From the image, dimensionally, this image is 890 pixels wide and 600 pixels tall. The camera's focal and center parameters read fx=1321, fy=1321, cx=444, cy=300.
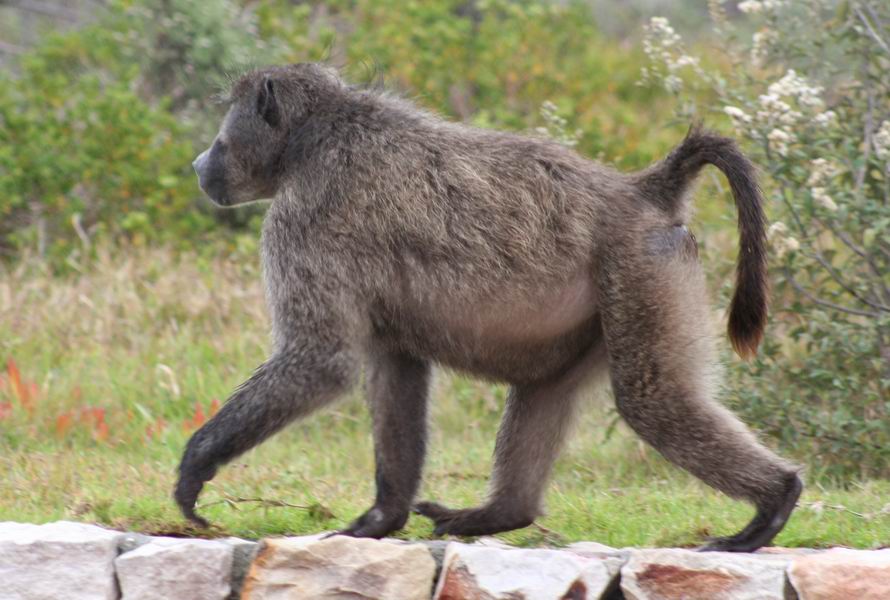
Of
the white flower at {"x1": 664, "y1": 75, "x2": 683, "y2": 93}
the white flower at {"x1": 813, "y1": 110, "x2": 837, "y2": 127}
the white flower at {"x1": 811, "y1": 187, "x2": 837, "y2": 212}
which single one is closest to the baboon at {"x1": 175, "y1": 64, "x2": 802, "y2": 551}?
the white flower at {"x1": 811, "y1": 187, "x2": 837, "y2": 212}

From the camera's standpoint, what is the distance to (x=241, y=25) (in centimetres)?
920

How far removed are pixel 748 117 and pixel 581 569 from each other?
2038 millimetres

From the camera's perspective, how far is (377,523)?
13.3 ft

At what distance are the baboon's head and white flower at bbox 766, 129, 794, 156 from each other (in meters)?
1.62

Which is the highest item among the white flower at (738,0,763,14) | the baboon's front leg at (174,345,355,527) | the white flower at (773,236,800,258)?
the white flower at (738,0,763,14)

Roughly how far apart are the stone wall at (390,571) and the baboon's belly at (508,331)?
1.88 feet

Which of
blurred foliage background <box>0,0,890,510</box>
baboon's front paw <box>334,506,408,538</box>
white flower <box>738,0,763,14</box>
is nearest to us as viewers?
baboon's front paw <box>334,506,408,538</box>

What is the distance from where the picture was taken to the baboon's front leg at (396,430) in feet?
13.4

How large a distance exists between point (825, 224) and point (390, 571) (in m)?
2.40

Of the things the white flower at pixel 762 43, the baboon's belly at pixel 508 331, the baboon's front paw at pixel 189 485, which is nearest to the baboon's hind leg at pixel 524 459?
the baboon's belly at pixel 508 331

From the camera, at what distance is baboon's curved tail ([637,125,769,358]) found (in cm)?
378

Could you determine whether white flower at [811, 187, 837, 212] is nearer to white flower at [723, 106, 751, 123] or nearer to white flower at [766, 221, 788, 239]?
white flower at [766, 221, 788, 239]

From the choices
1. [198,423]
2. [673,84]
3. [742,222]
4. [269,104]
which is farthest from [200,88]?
[742,222]

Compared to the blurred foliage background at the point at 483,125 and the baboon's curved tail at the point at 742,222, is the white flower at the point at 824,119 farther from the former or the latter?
the baboon's curved tail at the point at 742,222
